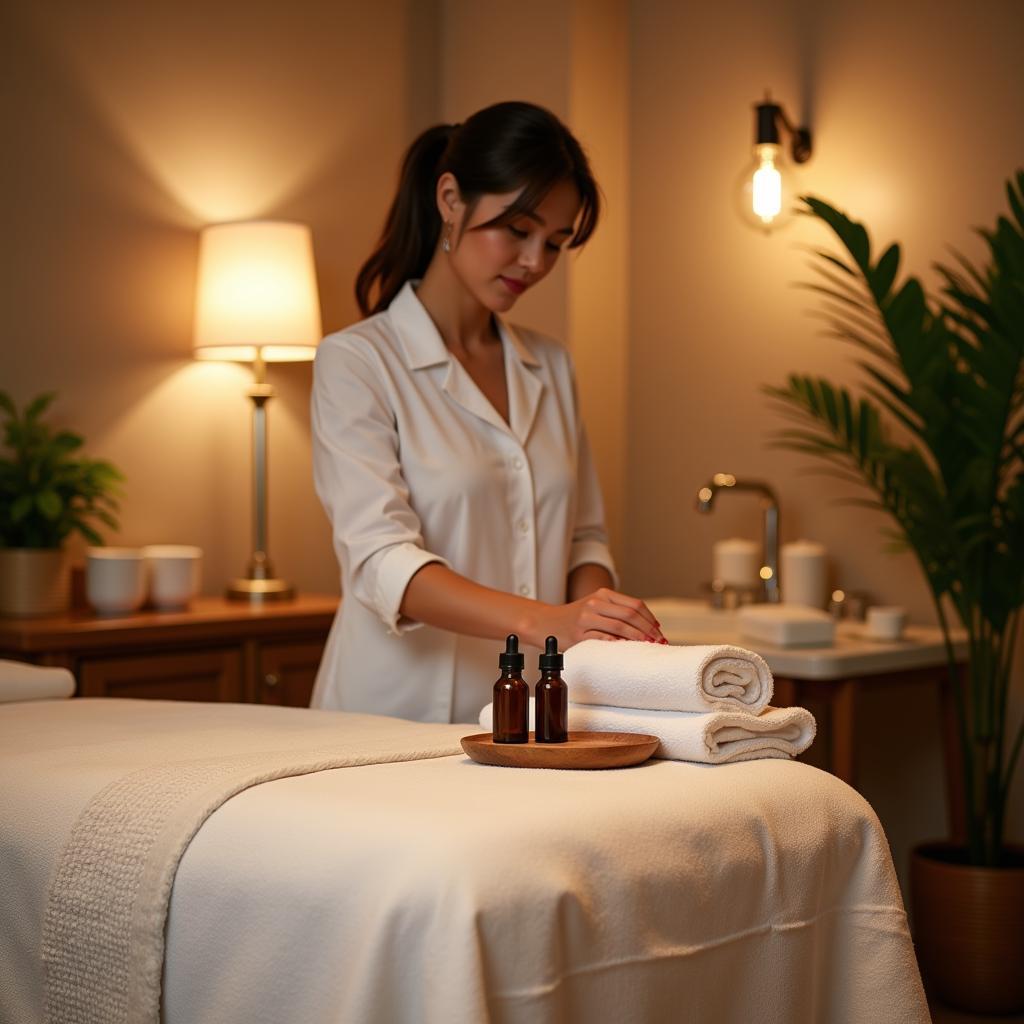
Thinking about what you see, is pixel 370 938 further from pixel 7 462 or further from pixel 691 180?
pixel 691 180

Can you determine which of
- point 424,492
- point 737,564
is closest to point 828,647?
point 737,564

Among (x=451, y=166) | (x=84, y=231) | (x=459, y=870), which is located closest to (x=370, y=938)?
(x=459, y=870)

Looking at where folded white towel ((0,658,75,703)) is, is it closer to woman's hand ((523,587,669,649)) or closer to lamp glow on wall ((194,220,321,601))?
woman's hand ((523,587,669,649))

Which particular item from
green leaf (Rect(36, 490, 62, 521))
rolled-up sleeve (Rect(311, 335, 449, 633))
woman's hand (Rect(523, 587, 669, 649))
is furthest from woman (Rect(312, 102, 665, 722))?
green leaf (Rect(36, 490, 62, 521))

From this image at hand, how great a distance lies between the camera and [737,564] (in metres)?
3.26

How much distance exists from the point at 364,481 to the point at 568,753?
0.69 metres

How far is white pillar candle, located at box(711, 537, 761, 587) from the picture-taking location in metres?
3.26

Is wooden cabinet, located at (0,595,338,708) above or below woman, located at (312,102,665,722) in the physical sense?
below

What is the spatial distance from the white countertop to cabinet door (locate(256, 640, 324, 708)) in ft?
2.50

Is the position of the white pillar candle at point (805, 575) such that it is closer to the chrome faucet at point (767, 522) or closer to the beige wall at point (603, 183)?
the chrome faucet at point (767, 522)

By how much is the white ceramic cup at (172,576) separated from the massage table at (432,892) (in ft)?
5.39

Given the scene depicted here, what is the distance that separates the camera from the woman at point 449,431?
6.15 feet

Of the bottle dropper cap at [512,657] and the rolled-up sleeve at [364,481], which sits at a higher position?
the rolled-up sleeve at [364,481]

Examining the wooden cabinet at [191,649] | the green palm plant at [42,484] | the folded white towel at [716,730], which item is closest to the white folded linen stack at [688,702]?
the folded white towel at [716,730]
